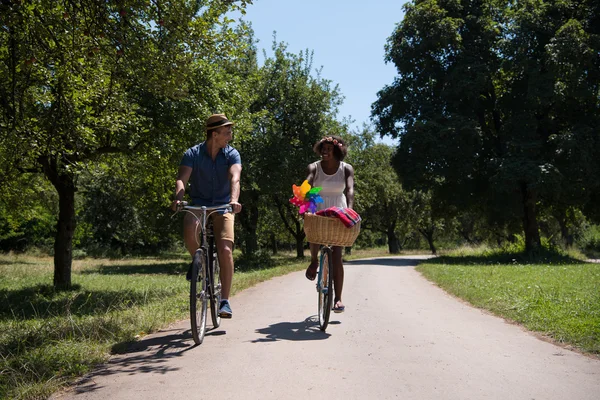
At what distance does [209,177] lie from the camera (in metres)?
5.90

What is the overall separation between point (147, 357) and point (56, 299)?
827 cm

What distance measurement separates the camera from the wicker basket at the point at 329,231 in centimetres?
594

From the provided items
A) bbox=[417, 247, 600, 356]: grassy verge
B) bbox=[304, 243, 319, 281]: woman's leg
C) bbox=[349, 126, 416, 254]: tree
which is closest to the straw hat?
bbox=[304, 243, 319, 281]: woman's leg

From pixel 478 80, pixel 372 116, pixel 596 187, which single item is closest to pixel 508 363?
pixel 478 80

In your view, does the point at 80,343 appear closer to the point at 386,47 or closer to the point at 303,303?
the point at 303,303

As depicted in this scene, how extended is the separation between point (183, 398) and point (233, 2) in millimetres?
6363

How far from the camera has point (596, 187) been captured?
24.1 m

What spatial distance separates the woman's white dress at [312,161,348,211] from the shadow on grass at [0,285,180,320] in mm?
4380

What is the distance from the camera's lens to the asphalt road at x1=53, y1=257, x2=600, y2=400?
150 inches

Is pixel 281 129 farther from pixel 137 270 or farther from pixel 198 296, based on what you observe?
pixel 198 296

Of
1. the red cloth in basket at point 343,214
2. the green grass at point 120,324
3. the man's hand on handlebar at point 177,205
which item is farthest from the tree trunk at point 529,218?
the man's hand on handlebar at point 177,205

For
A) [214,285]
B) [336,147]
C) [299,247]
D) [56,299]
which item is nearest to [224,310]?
[214,285]

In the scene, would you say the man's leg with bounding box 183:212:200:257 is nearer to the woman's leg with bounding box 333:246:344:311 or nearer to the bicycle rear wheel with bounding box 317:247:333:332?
the bicycle rear wheel with bounding box 317:247:333:332

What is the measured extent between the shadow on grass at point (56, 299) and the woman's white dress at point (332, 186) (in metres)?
4.38
